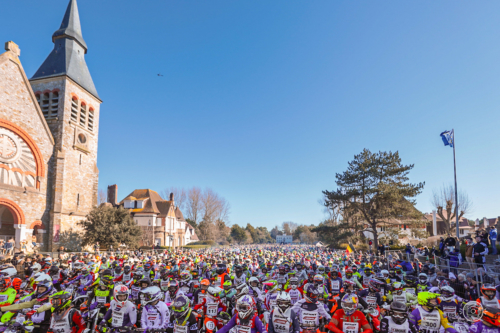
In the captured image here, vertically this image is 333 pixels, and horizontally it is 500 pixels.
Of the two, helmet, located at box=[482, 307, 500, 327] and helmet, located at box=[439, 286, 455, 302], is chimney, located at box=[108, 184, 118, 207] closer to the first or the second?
helmet, located at box=[439, 286, 455, 302]

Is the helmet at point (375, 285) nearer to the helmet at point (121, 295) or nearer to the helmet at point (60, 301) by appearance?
the helmet at point (121, 295)

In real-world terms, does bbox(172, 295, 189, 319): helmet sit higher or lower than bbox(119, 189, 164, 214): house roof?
lower

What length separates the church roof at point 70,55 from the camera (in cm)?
3828

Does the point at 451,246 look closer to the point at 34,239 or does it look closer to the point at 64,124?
the point at 34,239

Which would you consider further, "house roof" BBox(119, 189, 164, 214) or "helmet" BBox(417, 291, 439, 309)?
"house roof" BBox(119, 189, 164, 214)

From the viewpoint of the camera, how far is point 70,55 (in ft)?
131

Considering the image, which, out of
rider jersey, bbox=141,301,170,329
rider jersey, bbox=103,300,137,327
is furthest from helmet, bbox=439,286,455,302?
rider jersey, bbox=103,300,137,327

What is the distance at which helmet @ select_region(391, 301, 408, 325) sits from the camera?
6434 millimetres

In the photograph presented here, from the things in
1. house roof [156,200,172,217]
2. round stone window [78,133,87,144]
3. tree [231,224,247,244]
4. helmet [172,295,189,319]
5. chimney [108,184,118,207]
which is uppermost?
round stone window [78,133,87,144]

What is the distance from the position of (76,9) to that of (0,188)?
28547 mm

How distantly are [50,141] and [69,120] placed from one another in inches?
142

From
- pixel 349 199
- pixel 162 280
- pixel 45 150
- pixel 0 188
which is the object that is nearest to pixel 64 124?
pixel 45 150

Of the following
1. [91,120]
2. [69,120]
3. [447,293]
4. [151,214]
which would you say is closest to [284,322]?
[447,293]

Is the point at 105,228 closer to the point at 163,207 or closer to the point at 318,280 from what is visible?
the point at 163,207
